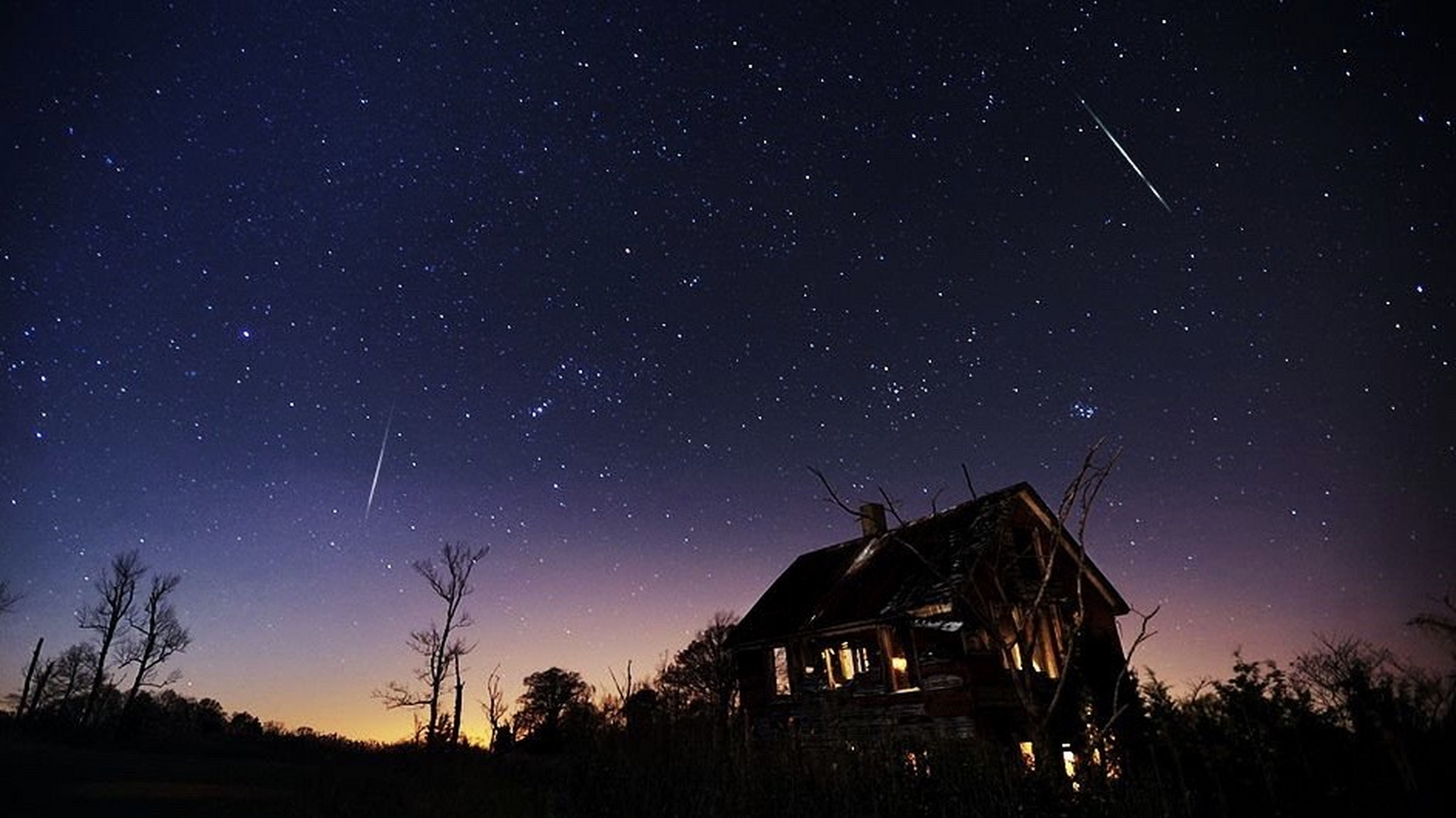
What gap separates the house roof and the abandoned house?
0.18ft

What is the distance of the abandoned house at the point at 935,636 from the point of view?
20000mm

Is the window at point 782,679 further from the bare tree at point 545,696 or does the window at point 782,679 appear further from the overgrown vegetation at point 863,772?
the bare tree at point 545,696

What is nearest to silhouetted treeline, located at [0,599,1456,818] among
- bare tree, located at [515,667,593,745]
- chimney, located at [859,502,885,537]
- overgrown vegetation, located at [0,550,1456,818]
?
overgrown vegetation, located at [0,550,1456,818]

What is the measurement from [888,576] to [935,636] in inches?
106

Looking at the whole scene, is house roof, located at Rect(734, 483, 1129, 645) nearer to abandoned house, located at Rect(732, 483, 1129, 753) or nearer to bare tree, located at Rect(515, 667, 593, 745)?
abandoned house, located at Rect(732, 483, 1129, 753)

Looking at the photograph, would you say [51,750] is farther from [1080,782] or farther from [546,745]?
[1080,782]

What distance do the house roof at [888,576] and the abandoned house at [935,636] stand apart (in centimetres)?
5

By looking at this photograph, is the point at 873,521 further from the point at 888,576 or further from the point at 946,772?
the point at 946,772

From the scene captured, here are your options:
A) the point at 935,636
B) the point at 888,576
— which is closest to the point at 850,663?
the point at 888,576

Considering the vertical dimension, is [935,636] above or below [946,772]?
above

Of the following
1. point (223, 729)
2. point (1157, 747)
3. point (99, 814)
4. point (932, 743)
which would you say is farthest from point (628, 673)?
point (223, 729)

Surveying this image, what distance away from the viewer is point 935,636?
2128 cm

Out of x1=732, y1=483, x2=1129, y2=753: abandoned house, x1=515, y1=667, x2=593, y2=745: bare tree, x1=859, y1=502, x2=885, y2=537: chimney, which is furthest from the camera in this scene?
x1=515, y1=667, x2=593, y2=745: bare tree

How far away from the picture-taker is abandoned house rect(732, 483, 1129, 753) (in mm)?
20000
